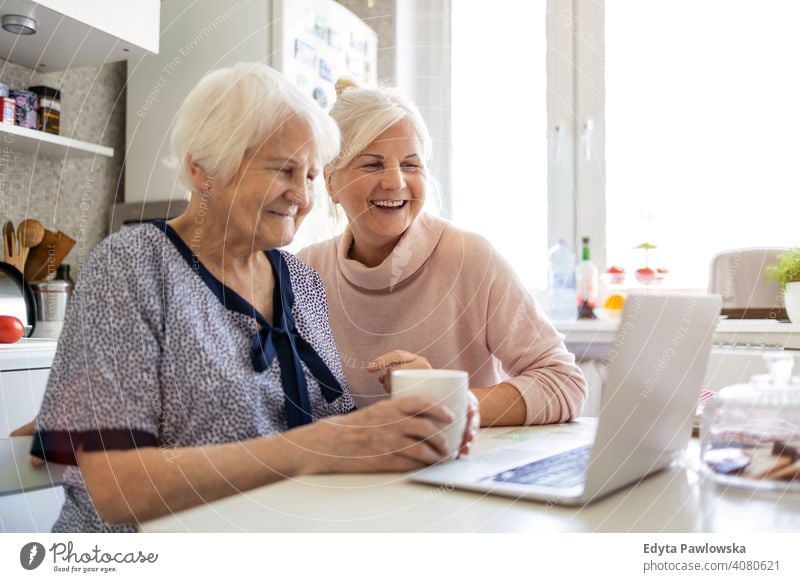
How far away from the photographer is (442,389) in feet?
1.37

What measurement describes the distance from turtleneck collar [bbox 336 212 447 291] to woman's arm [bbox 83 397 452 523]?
31 centimetres

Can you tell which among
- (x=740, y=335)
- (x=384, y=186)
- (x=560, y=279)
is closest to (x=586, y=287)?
(x=740, y=335)

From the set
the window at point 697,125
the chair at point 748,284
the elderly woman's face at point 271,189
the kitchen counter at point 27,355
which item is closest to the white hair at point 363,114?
the elderly woman's face at point 271,189

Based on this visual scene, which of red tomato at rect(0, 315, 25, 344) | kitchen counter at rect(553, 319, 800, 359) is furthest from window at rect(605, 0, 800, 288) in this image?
red tomato at rect(0, 315, 25, 344)

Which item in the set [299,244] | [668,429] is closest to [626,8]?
[299,244]

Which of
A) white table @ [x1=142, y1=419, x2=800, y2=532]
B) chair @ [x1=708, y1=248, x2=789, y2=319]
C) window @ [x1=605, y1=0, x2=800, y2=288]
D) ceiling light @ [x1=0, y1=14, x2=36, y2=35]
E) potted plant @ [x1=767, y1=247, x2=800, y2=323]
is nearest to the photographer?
white table @ [x1=142, y1=419, x2=800, y2=532]

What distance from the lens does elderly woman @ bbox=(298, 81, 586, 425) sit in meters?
0.65

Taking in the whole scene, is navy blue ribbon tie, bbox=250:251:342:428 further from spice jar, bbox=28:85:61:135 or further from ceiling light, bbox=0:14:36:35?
ceiling light, bbox=0:14:36:35

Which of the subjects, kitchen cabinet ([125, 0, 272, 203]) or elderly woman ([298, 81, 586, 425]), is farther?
elderly woman ([298, 81, 586, 425])

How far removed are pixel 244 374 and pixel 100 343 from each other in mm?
Result: 113

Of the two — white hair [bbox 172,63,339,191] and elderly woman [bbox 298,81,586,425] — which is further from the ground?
white hair [bbox 172,63,339,191]

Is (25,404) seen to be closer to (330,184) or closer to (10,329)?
(10,329)

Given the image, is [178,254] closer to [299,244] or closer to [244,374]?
[244,374]

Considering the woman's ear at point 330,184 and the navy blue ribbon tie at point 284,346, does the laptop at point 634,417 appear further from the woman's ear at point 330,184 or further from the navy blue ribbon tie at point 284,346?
the woman's ear at point 330,184
